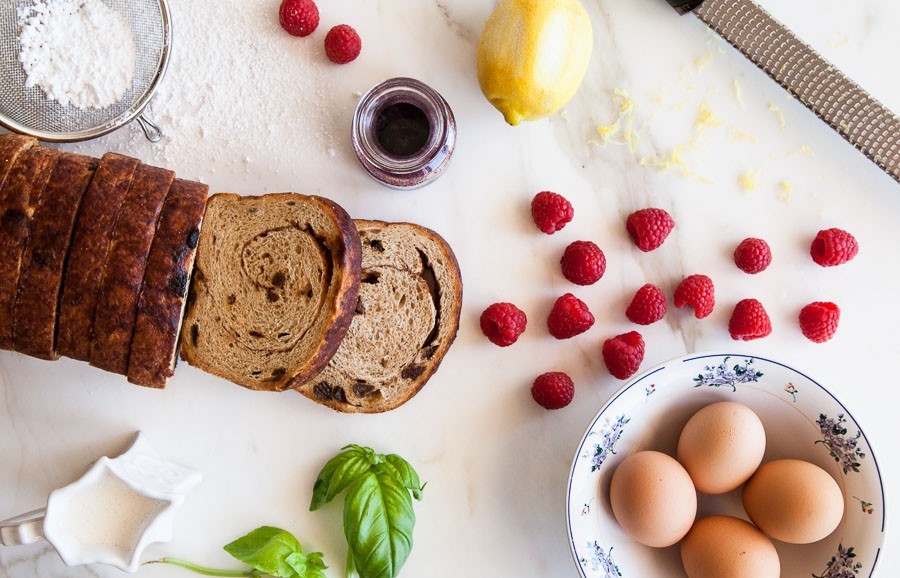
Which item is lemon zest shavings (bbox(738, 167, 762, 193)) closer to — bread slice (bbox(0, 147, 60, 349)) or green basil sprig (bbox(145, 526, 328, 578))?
green basil sprig (bbox(145, 526, 328, 578))

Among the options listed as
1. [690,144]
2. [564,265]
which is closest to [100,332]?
[564,265]

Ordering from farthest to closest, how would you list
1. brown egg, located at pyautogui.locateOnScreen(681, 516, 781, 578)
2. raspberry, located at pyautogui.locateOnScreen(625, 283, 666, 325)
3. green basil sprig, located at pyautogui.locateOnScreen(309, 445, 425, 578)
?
raspberry, located at pyautogui.locateOnScreen(625, 283, 666, 325)
green basil sprig, located at pyautogui.locateOnScreen(309, 445, 425, 578)
brown egg, located at pyautogui.locateOnScreen(681, 516, 781, 578)

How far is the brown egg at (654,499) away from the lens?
161 centimetres

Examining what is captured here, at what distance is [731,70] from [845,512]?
3.64ft

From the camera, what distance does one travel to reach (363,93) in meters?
1.89

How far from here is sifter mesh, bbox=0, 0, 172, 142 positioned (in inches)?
70.4

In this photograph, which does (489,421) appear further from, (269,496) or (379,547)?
(269,496)

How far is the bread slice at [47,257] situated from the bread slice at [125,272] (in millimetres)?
93

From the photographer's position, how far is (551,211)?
1814mm

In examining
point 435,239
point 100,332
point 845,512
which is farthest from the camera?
point 435,239

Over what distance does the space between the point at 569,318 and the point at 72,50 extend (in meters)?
1.35

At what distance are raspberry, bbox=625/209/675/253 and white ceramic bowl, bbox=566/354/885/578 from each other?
1.09 ft

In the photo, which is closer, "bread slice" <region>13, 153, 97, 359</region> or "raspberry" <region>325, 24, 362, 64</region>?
"bread slice" <region>13, 153, 97, 359</region>

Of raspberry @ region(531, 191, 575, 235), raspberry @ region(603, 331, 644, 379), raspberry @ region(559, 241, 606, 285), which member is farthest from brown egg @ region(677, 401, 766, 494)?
raspberry @ region(531, 191, 575, 235)
